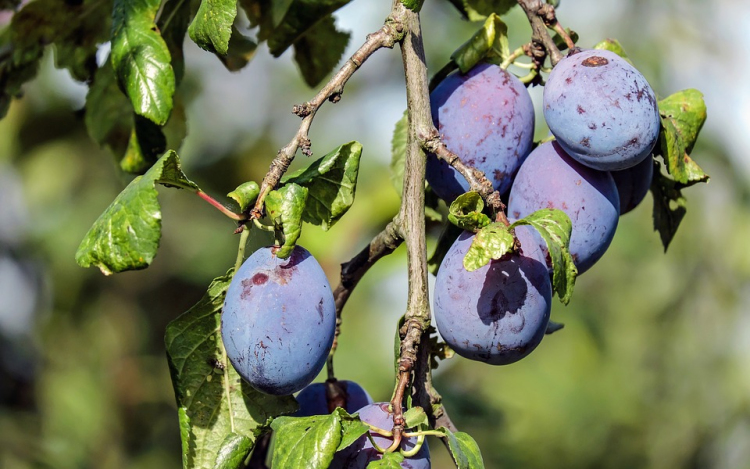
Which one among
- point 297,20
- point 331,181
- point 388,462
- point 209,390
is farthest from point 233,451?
point 297,20

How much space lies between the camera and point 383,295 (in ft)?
10.00

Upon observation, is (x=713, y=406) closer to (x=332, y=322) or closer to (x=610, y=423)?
(x=610, y=423)

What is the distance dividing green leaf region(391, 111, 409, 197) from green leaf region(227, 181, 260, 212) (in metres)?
0.36

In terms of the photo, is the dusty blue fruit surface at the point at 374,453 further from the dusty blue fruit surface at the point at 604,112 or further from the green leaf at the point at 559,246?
the dusty blue fruit surface at the point at 604,112

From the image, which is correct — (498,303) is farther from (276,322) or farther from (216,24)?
(216,24)

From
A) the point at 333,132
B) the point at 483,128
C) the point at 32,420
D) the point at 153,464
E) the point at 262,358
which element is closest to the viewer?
the point at 262,358

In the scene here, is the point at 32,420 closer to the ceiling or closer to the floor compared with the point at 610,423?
closer to the ceiling

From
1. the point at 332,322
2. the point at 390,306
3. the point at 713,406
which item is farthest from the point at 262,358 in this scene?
the point at 713,406

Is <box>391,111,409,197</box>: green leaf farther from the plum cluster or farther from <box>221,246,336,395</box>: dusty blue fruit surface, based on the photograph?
<box>221,246,336,395</box>: dusty blue fruit surface

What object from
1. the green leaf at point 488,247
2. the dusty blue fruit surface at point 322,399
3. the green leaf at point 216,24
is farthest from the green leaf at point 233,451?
the green leaf at point 216,24

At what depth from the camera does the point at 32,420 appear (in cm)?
293

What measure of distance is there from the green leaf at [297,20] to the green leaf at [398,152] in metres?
0.24

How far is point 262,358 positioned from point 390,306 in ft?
7.42

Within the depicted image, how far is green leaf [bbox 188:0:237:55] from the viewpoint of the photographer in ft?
2.93
